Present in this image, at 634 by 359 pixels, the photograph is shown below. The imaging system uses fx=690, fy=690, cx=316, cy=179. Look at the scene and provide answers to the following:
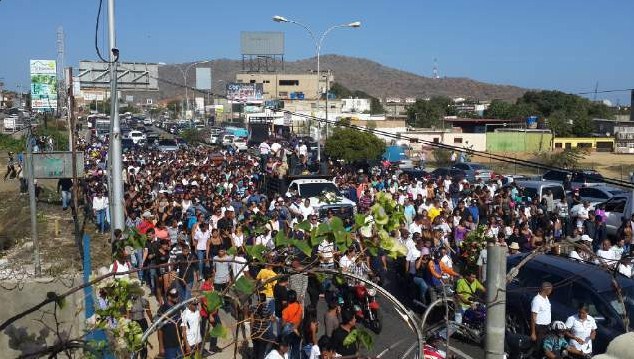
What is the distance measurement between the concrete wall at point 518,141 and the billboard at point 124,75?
45.0 meters

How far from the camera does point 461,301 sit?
228 inches

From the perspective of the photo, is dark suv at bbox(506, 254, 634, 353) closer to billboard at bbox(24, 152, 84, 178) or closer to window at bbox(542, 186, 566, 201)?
billboard at bbox(24, 152, 84, 178)

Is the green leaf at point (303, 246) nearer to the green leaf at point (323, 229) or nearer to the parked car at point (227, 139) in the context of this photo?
the green leaf at point (323, 229)

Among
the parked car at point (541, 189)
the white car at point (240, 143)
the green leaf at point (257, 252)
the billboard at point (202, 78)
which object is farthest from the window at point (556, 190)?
the billboard at point (202, 78)

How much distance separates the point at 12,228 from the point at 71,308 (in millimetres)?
13018

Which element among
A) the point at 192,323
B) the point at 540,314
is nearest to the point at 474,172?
the point at 540,314

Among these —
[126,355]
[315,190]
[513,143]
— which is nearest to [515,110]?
[513,143]

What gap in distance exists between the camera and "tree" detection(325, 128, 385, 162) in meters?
39.7

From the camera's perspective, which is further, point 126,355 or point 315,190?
point 315,190

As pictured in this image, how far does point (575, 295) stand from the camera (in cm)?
958

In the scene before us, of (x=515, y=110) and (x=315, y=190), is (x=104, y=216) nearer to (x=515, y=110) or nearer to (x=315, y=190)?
(x=315, y=190)

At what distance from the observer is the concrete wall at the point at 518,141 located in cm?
5878

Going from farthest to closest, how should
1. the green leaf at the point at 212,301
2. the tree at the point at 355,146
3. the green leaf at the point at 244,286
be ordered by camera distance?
1. the tree at the point at 355,146
2. the green leaf at the point at 244,286
3. the green leaf at the point at 212,301

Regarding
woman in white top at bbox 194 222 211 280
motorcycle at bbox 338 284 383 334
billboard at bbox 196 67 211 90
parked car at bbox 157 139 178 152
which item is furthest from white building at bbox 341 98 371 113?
motorcycle at bbox 338 284 383 334
